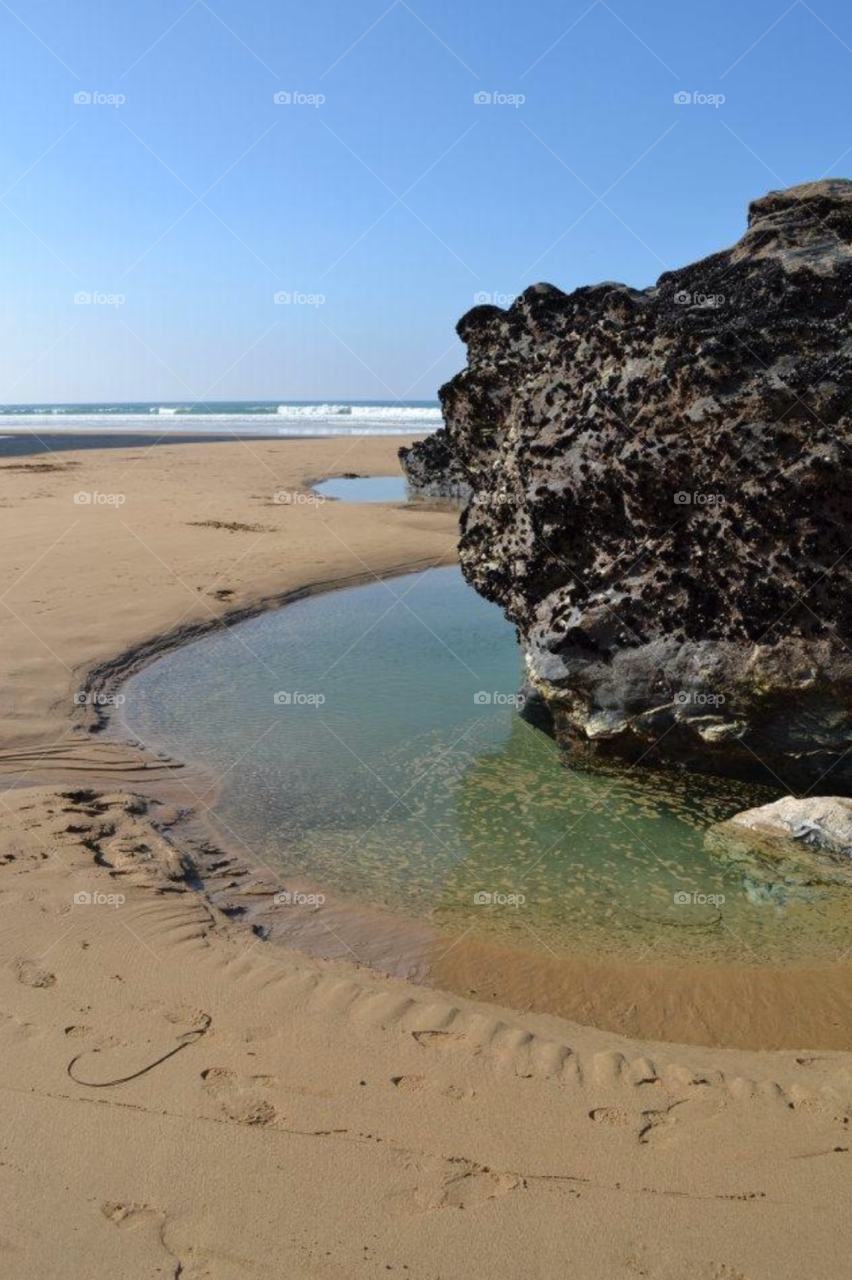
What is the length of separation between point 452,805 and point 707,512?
7.93 ft

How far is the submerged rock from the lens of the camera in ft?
17.3

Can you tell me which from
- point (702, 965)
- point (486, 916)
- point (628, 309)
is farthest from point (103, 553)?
point (702, 965)

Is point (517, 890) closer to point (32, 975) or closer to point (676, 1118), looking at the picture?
point (676, 1118)

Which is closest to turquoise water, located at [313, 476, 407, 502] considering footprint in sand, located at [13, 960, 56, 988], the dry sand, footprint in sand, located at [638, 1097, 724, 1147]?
the dry sand

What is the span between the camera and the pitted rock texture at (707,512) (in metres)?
5.60

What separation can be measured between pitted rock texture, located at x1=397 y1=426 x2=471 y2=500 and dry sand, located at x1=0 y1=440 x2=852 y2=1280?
16.2 metres

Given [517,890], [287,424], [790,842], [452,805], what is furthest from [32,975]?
[287,424]

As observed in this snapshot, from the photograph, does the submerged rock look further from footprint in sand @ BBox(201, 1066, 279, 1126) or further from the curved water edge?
footprint in sand @ BBox(201, 1066, 279, 1126)

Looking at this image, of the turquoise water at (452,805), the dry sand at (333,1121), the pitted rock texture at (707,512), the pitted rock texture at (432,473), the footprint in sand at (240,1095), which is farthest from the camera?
the pitted rock texture at (432,473)

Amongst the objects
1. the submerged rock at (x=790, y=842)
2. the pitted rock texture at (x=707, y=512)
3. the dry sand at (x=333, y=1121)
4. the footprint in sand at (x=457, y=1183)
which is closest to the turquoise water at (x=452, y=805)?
the submerged rock at (x=790, y=842)

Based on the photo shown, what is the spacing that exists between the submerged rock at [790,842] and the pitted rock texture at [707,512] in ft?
1.45

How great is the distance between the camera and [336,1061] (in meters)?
3.46

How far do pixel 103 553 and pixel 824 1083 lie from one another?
11719 millimetres

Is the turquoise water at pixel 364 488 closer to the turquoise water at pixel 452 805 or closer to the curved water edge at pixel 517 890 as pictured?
the turquoise water at pixel 452 805
